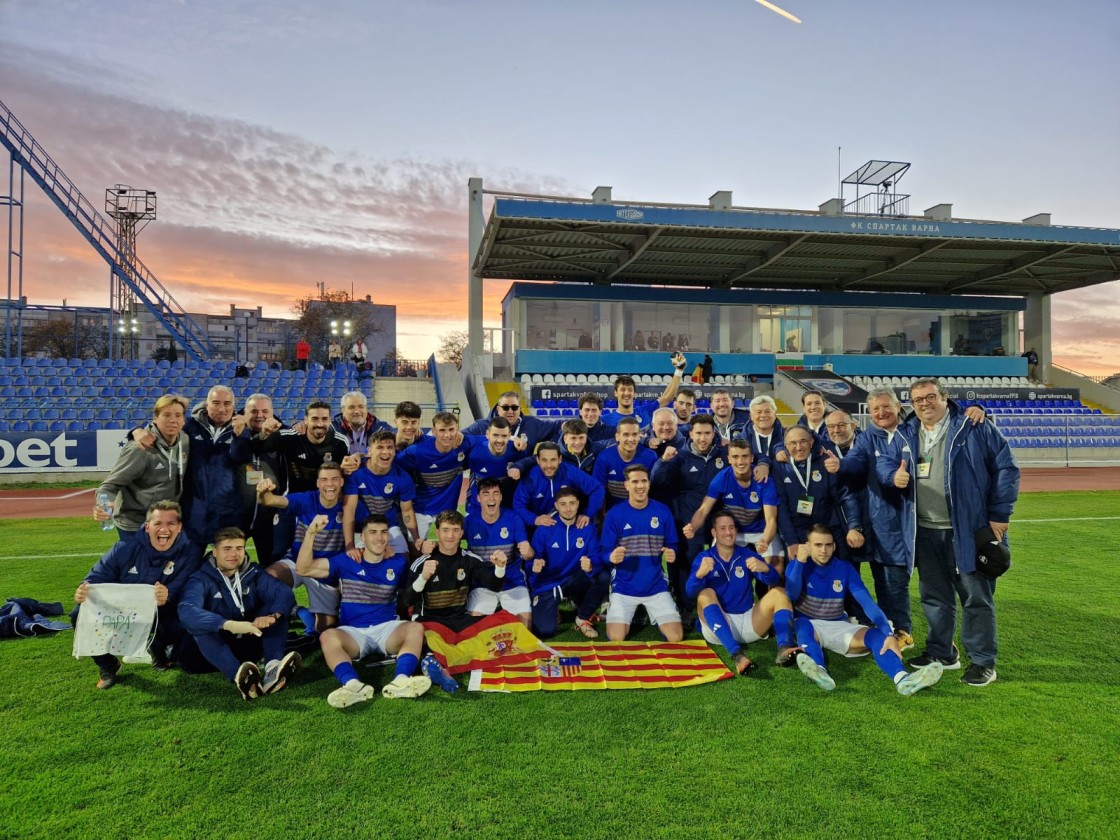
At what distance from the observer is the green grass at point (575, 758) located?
10.0ft

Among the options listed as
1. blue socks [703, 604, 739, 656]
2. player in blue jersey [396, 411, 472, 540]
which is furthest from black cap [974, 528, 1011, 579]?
player in blue jersey [396, 411, 472, 540]

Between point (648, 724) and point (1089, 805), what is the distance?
2198 mm

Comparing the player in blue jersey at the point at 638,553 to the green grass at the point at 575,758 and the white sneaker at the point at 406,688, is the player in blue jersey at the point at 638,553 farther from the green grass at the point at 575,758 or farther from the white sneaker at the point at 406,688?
the white sneaker at the point at 406,688

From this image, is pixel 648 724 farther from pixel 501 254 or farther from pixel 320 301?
pixel 320 301

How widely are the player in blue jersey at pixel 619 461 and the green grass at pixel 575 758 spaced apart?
7.68 ft

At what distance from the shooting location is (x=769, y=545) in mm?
5820

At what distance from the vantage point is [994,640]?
4.58 m

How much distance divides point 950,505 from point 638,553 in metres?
2.52

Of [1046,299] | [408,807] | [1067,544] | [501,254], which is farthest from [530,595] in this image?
[1046,299]

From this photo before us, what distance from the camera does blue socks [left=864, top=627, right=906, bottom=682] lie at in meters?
4.51

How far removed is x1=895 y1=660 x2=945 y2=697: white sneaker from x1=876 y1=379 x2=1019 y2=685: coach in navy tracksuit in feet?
1.33

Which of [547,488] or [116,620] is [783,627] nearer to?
[547,488]

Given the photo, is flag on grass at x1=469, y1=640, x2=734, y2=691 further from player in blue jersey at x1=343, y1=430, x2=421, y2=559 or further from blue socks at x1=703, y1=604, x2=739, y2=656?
player in blue jersey at x1=343, y1=430, x2=421, y2=559

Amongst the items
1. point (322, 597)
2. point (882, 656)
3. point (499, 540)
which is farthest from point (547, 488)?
point (882, 656)
